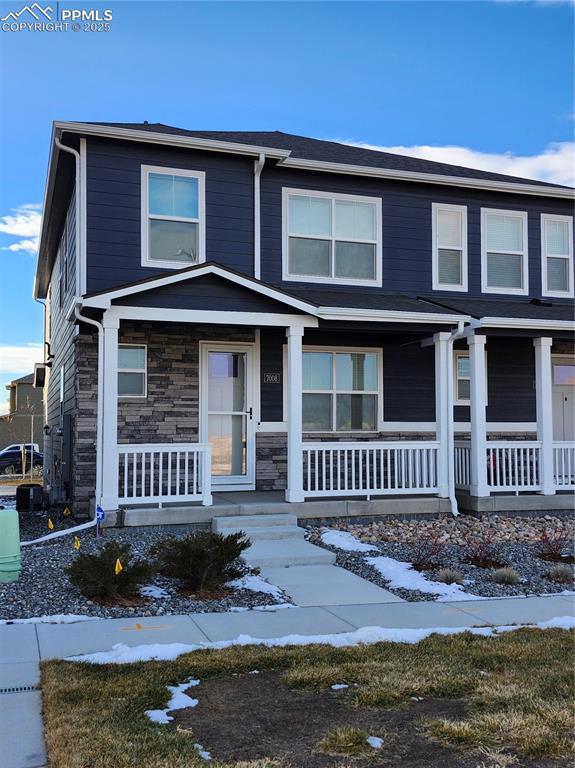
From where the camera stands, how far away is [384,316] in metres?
10.6

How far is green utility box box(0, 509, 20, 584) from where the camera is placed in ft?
22.0

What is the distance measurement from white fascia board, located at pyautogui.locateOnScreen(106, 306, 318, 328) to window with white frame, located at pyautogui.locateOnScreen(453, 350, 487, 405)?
12.4 ft

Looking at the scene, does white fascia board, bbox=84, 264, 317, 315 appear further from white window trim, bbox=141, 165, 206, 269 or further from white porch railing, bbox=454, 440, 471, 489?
white porch railing, bbox=454, 440, 471, 489

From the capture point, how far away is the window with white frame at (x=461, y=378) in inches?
510

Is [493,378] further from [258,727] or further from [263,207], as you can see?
[258,727]

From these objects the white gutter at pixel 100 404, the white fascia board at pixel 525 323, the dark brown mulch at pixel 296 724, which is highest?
the white fascia board at pixel 525 323

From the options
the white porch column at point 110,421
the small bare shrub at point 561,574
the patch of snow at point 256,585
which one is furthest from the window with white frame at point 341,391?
the small bare shrub at point 561,574

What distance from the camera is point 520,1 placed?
1003cm

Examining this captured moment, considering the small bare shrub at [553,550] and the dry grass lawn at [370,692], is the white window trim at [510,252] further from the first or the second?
the dry grass lawn at [370,692]

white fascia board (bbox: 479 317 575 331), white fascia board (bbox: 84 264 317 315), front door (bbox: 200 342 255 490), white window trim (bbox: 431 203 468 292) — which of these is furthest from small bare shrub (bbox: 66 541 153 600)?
white window trim (bbox: 431 203 468 292)

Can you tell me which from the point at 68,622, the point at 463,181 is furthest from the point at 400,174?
the point at 68,622

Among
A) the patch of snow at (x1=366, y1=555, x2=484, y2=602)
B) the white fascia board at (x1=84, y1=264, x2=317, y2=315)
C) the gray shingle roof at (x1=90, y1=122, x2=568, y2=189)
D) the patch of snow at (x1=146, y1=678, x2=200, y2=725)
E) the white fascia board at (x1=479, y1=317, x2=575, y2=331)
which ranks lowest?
the patch of snow at (x1=366, y1=555, x2=484, y2=602)

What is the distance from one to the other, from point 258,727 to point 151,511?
575 cm

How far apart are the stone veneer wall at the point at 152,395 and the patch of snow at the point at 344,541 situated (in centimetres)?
273
